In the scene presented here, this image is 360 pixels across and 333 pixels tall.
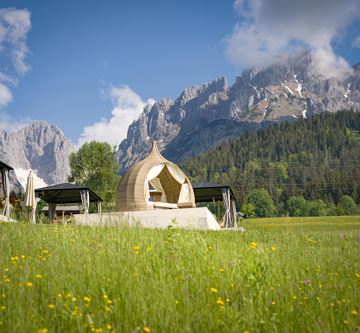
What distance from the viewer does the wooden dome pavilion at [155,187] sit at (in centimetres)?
2003

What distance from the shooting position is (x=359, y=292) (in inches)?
164

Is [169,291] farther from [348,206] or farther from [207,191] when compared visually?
[348,206]

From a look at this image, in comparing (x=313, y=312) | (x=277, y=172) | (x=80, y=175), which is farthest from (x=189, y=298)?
A: (x=277, y=172)

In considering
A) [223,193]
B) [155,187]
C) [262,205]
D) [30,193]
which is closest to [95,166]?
[223,193]

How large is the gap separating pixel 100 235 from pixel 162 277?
3.34 metres

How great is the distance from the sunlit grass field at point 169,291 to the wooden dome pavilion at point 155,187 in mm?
13614

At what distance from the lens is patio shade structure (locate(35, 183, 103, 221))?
2645 centimetres

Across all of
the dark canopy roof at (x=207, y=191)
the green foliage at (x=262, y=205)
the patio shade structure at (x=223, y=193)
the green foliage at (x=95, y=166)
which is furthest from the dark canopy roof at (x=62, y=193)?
the green foliage at (x=262, y=205)

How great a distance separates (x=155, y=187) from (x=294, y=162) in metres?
110

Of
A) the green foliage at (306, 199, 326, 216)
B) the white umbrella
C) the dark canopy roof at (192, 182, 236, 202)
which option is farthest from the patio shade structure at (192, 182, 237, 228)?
the green foliage at (306, 199, 326, 216)

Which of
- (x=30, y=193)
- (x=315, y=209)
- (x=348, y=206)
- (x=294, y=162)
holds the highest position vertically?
(x=294, y=162)

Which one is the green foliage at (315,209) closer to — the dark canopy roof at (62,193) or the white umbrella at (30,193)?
the dark canopy roof at (62,193)

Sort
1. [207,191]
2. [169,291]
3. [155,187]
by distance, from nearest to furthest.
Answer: [169,291], [155,187], [207,191]

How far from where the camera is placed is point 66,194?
30.3 metres
